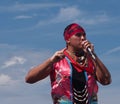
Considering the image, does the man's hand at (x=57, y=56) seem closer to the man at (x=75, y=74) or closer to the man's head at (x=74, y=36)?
the man at (x=75, y=74)

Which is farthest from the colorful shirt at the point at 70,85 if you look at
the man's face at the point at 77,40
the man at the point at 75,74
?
the man's face at the point at 77,40

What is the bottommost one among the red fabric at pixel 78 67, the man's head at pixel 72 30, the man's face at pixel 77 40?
the red fabric at pixel 78 67

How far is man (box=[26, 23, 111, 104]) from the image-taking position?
15.6 m

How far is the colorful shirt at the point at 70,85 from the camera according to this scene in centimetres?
1566

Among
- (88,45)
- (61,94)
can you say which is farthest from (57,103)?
(88,45)

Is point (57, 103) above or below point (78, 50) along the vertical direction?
below

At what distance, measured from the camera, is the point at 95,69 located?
52.0 ft

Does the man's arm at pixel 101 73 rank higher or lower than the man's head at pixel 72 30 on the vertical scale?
lower

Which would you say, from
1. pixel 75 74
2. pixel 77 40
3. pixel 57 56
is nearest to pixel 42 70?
pixel 57 56

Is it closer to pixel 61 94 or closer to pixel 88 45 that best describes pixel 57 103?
pixel 61 94

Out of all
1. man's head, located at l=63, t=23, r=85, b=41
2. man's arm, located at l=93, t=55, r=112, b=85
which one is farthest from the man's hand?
man's head, located at l=63, t=23, r=85, b=41

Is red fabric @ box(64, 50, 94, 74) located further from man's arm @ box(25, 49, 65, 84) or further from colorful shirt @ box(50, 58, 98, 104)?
man's arm @ box(25, 49, 65, 84)

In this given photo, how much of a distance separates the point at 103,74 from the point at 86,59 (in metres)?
0.50

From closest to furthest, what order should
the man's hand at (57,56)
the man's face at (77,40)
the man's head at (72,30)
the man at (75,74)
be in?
the man's hand at (57,56) → the man at (75,74) → the man's face at (77,40) → the man's head at (72,30)
